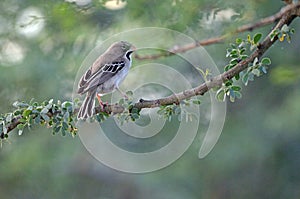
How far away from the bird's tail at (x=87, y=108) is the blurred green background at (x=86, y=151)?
173cm

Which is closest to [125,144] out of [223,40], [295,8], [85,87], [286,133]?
[286,133]

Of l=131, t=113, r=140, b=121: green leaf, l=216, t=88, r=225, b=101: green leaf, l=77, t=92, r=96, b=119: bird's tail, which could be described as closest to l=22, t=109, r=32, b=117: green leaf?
l=77, t=92, r=96, b=119: bird's tail

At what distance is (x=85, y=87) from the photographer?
228cm

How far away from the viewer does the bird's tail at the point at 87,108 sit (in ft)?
6.79

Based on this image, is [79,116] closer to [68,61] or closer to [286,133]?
[68,61]

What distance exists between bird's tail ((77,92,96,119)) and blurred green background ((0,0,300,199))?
1731 mm

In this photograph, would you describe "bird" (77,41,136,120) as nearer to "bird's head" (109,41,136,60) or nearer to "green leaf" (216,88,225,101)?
"bird's head" (109,41,136,60)

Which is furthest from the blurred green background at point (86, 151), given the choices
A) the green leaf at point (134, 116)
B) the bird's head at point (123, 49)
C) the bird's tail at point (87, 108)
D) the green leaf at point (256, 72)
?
the green leaf at point (256, 72)

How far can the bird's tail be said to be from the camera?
2.07 meters

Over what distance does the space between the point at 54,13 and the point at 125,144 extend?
60.4 inches

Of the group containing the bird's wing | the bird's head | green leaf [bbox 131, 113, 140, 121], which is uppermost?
the bird's head

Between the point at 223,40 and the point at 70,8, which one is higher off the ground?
the point at 70,8

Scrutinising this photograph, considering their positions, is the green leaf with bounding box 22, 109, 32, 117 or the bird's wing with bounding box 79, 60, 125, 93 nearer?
the green leaf with bounding box 22, 109, 32, 117

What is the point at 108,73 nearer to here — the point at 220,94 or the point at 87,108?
the point at 87,108
